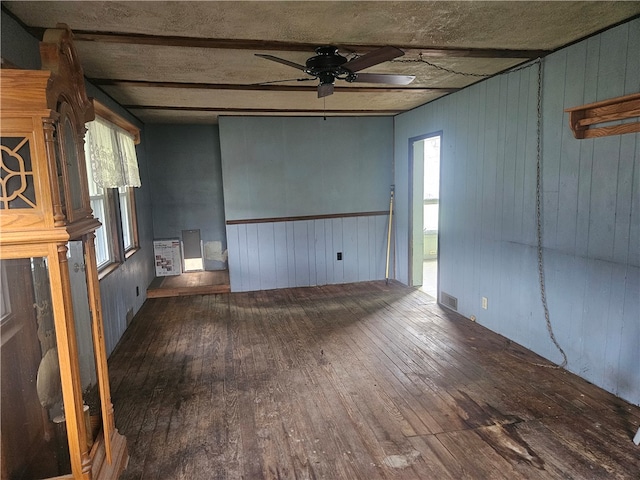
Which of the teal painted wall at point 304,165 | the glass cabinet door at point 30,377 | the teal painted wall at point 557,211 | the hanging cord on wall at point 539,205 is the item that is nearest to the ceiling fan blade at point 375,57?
the hanging cord on wall at point 539,205

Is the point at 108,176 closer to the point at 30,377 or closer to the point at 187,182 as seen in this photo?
the point at 30,377

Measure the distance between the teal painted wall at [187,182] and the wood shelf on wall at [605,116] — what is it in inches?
195

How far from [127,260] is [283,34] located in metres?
3.18

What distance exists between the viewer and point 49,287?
62.6 inches

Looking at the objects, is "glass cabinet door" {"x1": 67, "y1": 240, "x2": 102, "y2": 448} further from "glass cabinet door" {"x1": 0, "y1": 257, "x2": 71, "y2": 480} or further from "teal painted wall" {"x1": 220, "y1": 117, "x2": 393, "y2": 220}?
"teal painted wall" {"x1": 220, "y1": 117, "x2": 393, "y2": 220}

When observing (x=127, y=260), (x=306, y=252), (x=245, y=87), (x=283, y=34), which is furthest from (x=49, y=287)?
(x=306, y=252)

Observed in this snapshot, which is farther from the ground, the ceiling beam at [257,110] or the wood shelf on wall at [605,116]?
the ceiling beam at [257,110]

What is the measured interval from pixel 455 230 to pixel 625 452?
8.57 ft

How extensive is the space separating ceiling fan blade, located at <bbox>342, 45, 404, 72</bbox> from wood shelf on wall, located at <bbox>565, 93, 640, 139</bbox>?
1369mm

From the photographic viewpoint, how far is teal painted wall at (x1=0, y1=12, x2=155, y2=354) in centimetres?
207

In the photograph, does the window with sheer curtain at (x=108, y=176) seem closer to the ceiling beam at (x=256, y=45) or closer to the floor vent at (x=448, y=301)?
the ceiling beam at (x=256, y=45)

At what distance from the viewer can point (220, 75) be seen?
329 centimetres

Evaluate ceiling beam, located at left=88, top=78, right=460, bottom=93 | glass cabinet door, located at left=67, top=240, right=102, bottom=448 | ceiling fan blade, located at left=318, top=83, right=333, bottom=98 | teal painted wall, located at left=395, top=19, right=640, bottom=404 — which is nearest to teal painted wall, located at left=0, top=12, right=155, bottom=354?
ceiling beam, located at left=88, top=78, right=460, bottom=93

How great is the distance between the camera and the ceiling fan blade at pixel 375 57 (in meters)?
2.26
